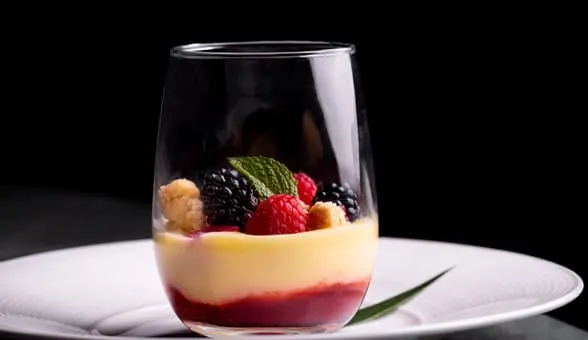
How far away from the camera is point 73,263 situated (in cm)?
175

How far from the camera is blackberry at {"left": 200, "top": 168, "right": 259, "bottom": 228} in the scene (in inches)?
55.7

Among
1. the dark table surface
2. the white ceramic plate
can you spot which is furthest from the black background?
the white ceramic plate

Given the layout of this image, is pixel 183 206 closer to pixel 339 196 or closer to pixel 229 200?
pixel 229 200

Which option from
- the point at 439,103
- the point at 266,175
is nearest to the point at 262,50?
the point at 266,175

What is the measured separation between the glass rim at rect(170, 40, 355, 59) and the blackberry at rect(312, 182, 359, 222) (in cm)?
14

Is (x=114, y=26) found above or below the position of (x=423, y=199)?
above

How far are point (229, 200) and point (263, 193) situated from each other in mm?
37

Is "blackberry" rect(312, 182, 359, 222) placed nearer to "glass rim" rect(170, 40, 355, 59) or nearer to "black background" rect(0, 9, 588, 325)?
"glass rim" rect(170, 40, 355, 59)

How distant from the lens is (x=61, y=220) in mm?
2438

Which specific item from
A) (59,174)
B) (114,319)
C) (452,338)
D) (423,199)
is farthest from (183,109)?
(59,174)

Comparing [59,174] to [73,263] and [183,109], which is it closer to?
[73,263]

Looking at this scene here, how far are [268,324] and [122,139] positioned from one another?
126 cm

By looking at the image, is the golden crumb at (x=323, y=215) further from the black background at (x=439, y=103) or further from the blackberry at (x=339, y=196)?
the black background at (x=439, y=103)

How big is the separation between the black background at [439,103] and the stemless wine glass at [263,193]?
2.76 feet
